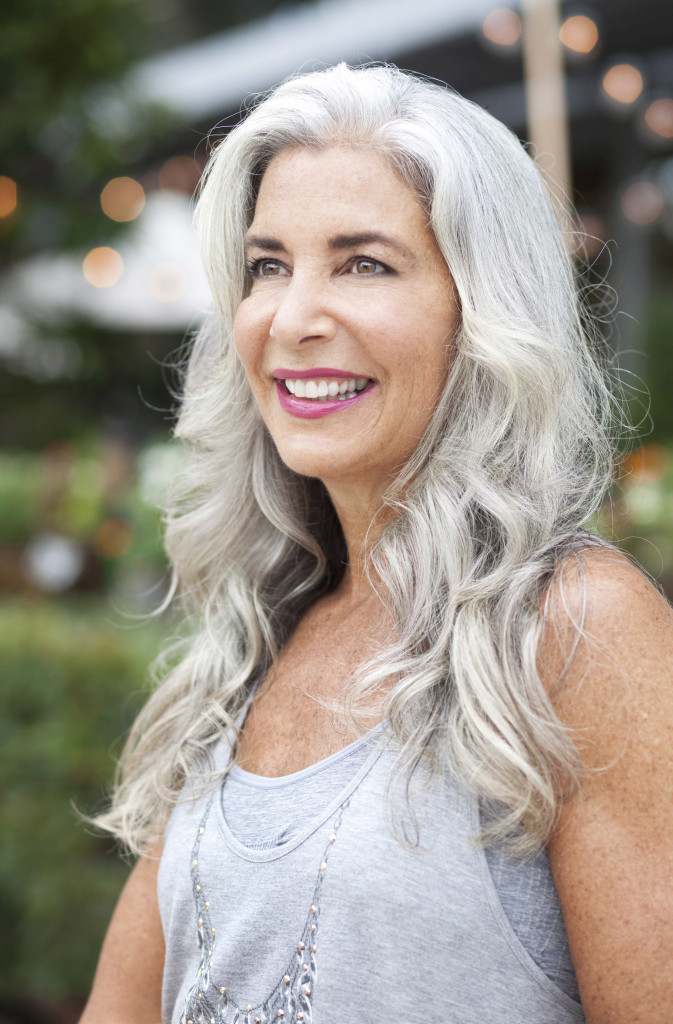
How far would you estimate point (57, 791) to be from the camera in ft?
10.7

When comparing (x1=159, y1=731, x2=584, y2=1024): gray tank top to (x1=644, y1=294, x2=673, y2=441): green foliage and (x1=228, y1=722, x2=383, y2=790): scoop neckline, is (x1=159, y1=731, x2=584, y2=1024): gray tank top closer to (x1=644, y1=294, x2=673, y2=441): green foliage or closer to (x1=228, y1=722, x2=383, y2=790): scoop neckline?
(x1=228, y1=722, x2=383, y2=790): scoop neckline

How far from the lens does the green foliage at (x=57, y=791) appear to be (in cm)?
317

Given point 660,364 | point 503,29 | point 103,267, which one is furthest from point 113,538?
point 660,364

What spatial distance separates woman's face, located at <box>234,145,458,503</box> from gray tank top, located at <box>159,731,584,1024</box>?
39cm

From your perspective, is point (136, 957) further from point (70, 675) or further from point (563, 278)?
point (70, 675)

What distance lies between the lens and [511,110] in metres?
8.34

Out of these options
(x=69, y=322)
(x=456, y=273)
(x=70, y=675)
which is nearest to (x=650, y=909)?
(x=456, y=273)

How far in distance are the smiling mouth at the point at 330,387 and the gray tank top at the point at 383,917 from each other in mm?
434

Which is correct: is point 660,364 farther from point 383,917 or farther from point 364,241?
point 383,917

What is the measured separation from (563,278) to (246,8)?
25.9 feet

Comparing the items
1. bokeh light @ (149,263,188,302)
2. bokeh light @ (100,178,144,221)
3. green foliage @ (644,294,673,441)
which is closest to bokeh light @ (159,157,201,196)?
bokeh light @ (149,263,188,302)

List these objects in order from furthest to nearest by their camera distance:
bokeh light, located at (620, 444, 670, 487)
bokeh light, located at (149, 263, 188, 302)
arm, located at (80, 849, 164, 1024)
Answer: bokeh light, located at (149, 263, 188, 302) → bokeh light, located at (620, 444, 670, 487) → arm, located at (80, 849, 164, 1024)

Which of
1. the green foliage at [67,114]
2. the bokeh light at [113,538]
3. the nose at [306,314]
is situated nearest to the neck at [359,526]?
the nose at [306,314]

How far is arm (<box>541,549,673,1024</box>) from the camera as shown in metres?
1.08
